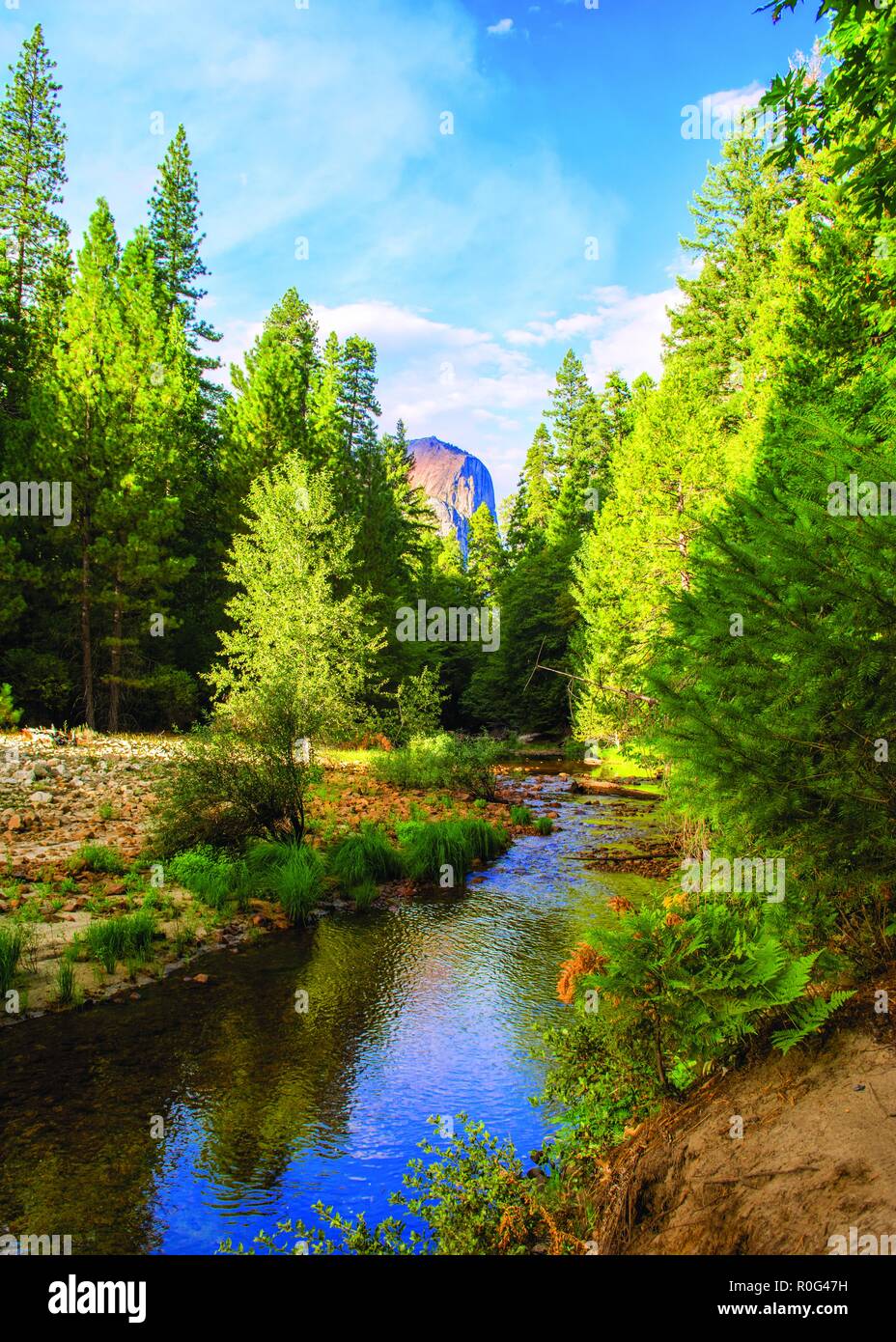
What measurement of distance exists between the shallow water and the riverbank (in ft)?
1.35

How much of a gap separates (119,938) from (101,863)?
2148 mm

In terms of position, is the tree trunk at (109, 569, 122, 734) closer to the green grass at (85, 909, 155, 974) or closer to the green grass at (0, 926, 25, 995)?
the green grass at (85, 909, 155, 974)

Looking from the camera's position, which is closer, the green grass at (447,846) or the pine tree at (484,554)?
the green grass at (447,846)

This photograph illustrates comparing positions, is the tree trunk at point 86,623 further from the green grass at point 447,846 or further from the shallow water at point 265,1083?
the shallow water at point 265,1083

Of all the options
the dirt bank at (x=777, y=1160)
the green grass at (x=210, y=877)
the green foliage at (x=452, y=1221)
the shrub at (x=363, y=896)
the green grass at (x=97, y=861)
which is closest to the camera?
the dirt bank at (x=777, y=1160)

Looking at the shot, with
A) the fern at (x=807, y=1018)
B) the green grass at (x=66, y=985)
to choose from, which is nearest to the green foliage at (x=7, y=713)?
the green grass at (x=66, y=985)

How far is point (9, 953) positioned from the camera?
7.11m

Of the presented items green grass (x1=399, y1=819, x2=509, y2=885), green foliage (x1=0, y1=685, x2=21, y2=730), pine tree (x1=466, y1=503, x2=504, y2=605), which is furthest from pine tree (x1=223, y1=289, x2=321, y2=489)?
pine tree (x1=466, y1=503, x2=504, y2=605)

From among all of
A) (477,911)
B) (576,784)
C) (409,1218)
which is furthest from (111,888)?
(576,784)

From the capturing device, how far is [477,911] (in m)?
10.8

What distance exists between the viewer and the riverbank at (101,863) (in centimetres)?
763

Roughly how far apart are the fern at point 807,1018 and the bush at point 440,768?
1563 centimetres

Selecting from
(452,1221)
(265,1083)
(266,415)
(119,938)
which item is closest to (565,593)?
(266,415)

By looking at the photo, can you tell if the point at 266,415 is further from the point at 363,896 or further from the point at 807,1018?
the point at 807,1018
